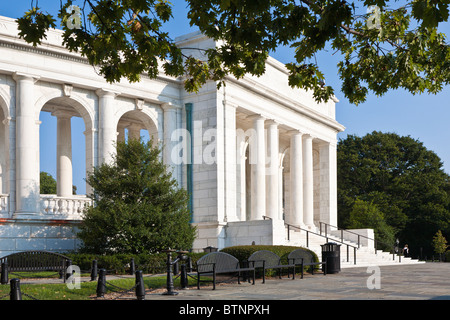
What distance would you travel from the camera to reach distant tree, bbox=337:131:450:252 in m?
65.4

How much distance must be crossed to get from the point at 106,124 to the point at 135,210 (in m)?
8.41

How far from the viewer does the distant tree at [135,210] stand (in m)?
26.7

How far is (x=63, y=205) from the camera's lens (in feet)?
104

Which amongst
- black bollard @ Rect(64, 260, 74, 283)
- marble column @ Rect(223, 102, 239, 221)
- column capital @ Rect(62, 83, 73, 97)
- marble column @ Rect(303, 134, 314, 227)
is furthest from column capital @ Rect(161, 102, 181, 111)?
black bollard @ Rect(64, 260, 74, 283)

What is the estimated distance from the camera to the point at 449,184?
7175cm

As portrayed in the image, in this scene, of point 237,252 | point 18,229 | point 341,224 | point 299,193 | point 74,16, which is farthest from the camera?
point 341,224

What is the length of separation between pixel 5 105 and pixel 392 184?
165ft

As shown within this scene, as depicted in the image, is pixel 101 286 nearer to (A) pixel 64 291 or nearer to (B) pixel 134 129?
(A) pixel 64 291

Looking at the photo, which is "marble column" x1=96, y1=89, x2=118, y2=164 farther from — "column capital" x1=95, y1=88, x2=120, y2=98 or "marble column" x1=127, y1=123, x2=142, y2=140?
"marble column" x1=127, y1=123, x2=142, y2=140

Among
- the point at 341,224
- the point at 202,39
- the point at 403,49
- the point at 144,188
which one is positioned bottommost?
the point at 341,224

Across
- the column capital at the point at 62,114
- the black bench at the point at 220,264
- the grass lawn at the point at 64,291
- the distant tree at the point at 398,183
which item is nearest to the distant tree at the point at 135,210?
the black bench at the point at 220,264

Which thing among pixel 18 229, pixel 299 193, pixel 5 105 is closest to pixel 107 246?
pixel 18 229

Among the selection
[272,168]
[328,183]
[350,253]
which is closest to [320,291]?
[350,253]

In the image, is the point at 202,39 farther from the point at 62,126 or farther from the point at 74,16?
the point at 74,16
